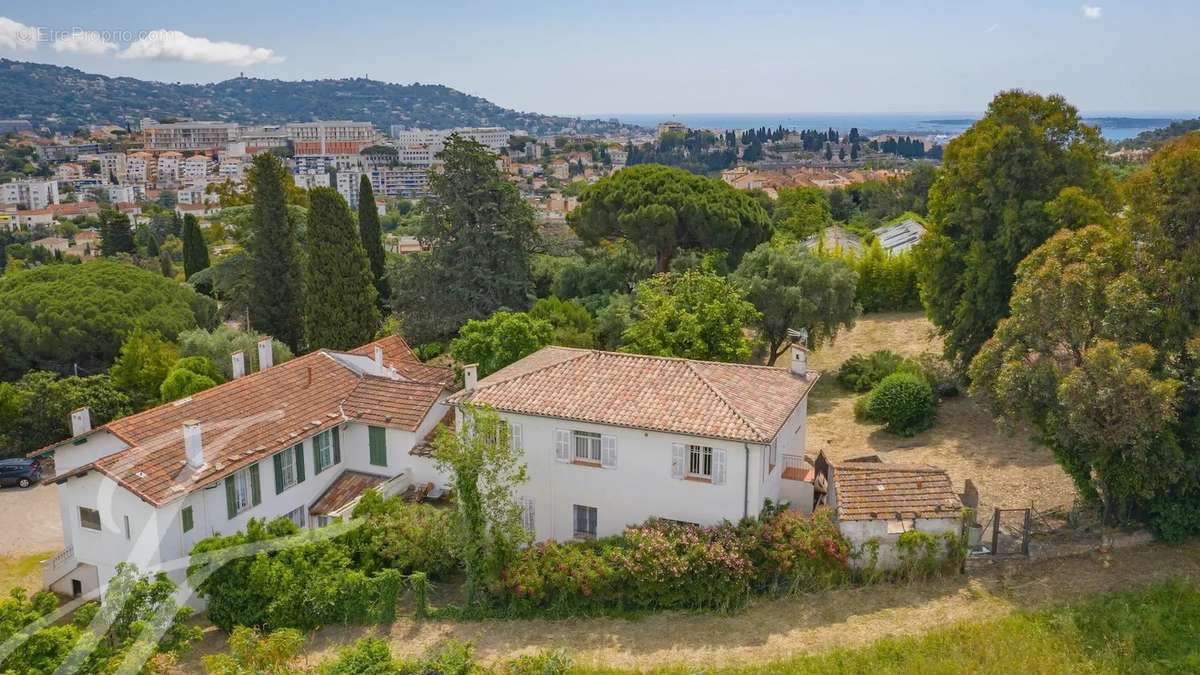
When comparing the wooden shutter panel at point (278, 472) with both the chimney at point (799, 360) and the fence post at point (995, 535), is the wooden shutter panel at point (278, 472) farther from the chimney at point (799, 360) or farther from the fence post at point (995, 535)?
the fence post at point (995, 535)

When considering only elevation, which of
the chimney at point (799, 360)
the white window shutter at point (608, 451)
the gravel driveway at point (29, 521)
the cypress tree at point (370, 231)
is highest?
the cypress tree at point (370, 231)

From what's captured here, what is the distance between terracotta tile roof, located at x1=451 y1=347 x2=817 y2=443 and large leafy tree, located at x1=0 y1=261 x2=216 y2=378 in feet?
75.4

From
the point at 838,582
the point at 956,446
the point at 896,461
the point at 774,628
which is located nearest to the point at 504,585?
the point at 774,628

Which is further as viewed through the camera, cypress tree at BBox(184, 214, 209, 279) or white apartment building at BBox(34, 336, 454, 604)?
cypress tree at BBox(184, 214, 209, 279)

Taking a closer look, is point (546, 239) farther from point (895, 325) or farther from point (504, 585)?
point (504, 585)

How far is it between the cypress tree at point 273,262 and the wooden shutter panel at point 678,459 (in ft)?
94.1

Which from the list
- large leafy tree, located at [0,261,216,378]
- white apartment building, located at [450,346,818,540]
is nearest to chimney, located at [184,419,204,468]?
white apartment building, located at [450,346,818,540]

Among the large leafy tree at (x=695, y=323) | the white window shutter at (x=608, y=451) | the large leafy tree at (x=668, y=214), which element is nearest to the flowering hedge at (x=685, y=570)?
the white window shutter at (x=608, y=451)

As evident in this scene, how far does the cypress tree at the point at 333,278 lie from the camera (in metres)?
41.0

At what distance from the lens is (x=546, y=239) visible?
160ft

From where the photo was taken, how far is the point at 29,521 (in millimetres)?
29094

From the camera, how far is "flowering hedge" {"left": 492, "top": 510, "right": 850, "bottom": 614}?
20.6 meters

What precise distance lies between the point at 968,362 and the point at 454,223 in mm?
23778

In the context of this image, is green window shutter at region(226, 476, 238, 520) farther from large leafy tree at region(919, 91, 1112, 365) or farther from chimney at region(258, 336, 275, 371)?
large leafy tree at region(919, 91, 1112, 365)
